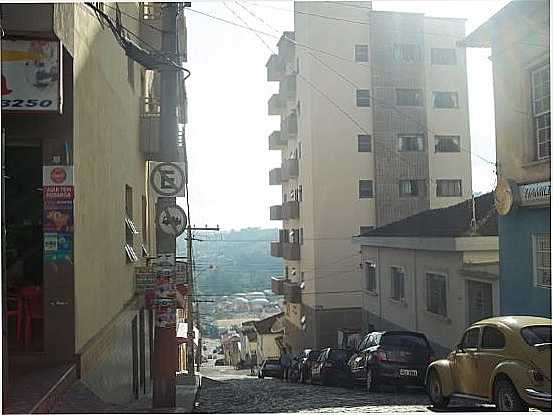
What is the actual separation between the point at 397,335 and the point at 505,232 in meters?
2.77

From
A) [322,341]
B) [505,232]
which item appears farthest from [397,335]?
[322,341]

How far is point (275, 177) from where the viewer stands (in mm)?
29875

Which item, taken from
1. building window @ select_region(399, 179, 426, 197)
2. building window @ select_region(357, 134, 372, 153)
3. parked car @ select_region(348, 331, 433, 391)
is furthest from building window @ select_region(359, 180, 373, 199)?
parked car @ select_region(348, 331, 433, 391)

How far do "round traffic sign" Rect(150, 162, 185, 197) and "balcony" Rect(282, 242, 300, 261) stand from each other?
19368mm

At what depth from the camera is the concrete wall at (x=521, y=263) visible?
33.4 feet

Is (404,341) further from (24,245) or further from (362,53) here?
(362,53)

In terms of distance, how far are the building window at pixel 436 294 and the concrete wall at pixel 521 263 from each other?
153 inches

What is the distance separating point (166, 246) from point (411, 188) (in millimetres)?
17890

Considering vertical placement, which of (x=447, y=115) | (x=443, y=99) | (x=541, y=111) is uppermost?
(x=443, y=99)

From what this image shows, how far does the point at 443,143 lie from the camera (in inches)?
970

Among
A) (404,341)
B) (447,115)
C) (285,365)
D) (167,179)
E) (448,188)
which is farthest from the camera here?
(447,115)

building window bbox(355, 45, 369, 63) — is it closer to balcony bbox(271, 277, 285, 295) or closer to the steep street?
balcony bbox(271, 277, 285, 295)

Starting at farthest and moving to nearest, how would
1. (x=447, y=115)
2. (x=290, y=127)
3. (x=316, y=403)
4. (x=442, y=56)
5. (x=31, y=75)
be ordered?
(x=290, y=127)
(x=447, y=115)
(x=442, y=56)
(x=316, y=403)
(x=31, y=75)

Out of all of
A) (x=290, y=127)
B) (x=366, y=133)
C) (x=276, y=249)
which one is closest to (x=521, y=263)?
(x=366, y=133)
